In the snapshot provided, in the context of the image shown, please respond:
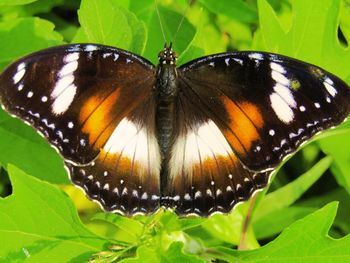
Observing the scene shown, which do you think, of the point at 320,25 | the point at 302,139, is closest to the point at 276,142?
the point at 302,139

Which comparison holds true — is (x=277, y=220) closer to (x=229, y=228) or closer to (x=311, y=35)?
(x=229, y=228)

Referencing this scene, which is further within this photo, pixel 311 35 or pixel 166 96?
pixel 311 35

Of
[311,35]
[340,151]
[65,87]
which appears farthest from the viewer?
[340,151]

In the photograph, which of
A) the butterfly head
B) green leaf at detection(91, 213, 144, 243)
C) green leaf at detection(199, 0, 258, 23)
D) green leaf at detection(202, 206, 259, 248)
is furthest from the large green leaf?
green leaf at detection(199, 0, 258, 23)

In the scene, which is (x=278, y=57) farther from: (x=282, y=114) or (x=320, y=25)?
(x=320, y=25)

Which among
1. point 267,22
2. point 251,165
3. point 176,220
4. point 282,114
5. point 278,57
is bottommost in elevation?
point 176,220

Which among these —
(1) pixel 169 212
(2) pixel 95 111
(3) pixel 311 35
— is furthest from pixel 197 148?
(3) pixel 311 35
